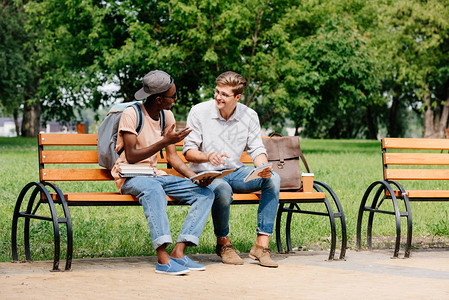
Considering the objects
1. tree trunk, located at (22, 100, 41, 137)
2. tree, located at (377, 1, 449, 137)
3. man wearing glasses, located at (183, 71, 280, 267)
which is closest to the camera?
man wearing glasses, located at (183, 71, 280, 267)

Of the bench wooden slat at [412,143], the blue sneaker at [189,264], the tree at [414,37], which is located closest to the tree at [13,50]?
the tree at [414,37]

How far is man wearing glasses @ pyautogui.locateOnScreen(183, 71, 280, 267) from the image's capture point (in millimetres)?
5668

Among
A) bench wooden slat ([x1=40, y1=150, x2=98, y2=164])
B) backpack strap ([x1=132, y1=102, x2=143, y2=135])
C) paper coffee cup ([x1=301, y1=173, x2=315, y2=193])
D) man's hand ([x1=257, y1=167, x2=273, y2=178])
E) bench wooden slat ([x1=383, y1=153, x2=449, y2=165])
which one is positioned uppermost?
backpack strap ([x1=132, y1=102, x2=143, y2=135])

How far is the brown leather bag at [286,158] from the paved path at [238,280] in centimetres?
66

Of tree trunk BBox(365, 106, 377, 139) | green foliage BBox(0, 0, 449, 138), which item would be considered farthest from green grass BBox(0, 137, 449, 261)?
tree trunk BBox(365, 106, 377, 139)

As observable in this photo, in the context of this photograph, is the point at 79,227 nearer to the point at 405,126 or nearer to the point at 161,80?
the point at 161,80

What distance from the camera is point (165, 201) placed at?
532cm

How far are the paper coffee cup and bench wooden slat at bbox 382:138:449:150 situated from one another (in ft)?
3.51

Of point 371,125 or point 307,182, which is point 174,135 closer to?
point 307,182

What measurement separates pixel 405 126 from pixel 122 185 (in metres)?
67.3

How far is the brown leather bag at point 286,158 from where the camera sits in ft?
20.1

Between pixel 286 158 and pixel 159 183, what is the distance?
130cm

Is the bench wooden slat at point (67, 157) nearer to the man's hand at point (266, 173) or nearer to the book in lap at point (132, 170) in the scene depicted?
the book in lap at point (132, 170)

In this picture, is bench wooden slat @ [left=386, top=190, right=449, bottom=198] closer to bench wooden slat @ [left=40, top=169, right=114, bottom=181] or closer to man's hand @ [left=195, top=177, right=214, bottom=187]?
man's hand @ [left=195, top=177, right=214, bottom=187]
